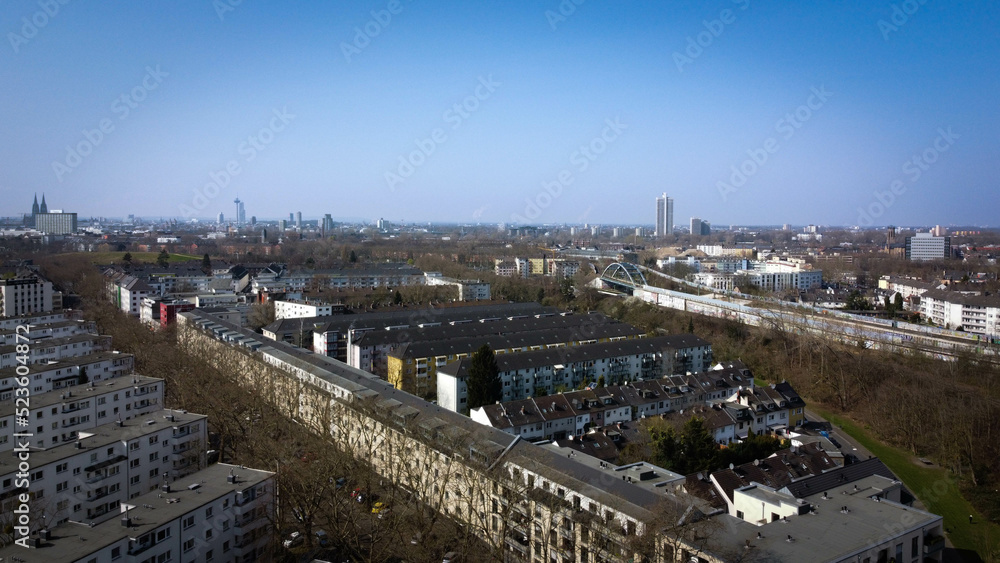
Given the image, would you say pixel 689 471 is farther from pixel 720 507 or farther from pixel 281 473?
pixel 281 473

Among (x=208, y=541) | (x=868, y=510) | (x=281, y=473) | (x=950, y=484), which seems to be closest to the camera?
(x=208, y=541)

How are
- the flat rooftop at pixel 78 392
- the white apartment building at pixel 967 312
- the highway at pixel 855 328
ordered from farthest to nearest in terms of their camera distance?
the white apartment building at pixel 967 312 → the highway at pixel 855 328 → the flat rooftop at pixel 78 392

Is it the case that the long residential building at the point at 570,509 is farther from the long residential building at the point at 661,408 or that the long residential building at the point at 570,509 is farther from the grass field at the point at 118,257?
the grass field at the point at 118,257

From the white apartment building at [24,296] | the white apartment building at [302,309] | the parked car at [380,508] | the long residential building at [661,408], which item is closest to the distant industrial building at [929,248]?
the long residential building at [661,408]

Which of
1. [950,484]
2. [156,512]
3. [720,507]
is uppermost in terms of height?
[156,512]

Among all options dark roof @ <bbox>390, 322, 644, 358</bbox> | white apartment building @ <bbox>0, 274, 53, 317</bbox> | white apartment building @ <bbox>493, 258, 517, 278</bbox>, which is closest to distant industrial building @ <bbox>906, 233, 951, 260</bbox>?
Answer: white apartment building @ <bbox>493, 258, 517, 278</bbox>

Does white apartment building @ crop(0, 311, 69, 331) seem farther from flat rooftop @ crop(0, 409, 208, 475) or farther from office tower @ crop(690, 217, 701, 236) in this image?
office tower @ crop(690, 217, 701, 236)

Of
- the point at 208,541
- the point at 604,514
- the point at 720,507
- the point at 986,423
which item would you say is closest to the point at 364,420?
the point at 208,541
